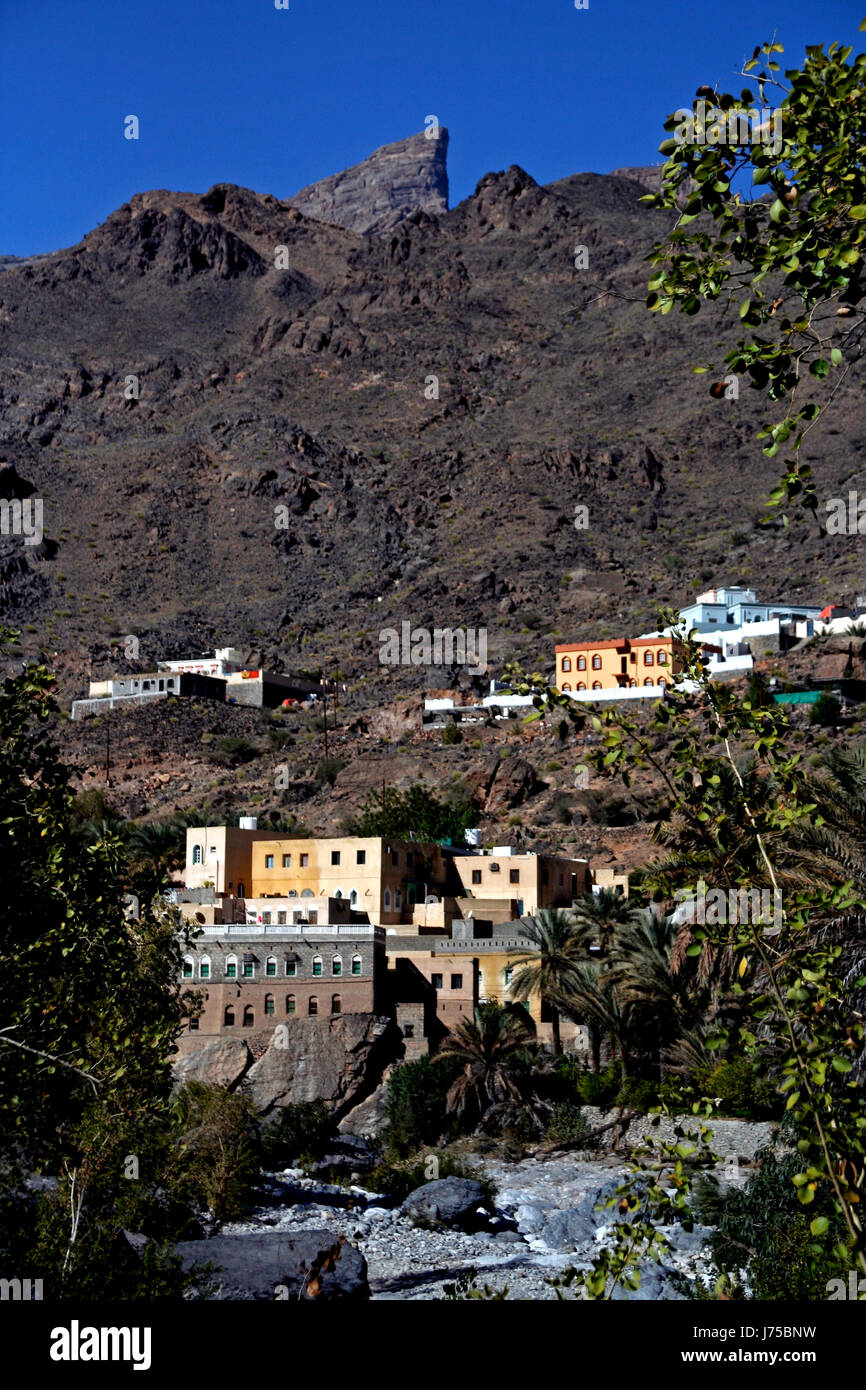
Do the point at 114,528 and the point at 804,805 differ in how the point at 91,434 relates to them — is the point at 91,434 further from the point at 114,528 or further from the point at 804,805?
the point at 804,805

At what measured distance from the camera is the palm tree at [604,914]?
42.8m

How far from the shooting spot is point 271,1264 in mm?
25922

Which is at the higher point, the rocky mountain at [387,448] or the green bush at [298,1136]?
the rocky mountain at [387,448]

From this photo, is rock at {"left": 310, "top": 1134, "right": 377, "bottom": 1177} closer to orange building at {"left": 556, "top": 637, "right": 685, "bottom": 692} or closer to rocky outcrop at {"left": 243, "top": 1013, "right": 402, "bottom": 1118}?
rocky outcrop at {"left": 243, "top": 1013, "right": 402, "bottom": 1118}

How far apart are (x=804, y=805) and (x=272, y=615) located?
10945 centimetres

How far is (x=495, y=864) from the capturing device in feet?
177

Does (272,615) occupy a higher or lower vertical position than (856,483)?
lower

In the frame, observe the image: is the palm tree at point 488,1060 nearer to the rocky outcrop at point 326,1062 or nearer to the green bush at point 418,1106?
the green bush at point 418,1106

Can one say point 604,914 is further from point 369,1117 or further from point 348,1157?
point 348,1157

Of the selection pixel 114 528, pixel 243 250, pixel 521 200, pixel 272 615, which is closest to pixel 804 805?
pixel 272 615

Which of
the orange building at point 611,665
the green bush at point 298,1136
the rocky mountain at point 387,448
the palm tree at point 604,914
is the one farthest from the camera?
the rocky mountain at point 387,448

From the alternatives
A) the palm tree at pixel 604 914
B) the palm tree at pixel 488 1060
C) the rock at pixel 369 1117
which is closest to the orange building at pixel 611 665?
the palm tree at pixel 604 914

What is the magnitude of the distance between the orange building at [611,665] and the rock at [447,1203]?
45.8 m

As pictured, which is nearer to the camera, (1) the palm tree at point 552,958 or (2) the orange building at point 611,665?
(1) the palm tree at point 552,958
